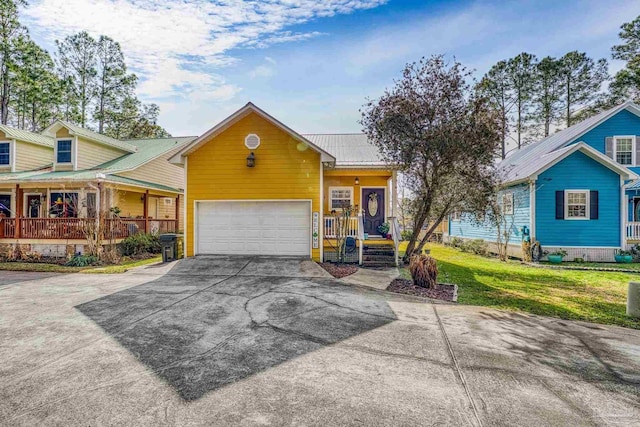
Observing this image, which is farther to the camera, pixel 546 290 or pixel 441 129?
pixel 441 129

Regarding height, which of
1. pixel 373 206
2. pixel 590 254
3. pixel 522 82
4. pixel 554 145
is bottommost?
pixel 590 254

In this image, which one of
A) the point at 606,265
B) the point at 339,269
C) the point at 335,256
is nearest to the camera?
the point at 339,269

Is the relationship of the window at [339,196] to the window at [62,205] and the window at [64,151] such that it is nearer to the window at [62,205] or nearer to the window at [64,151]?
the window at [62,205]

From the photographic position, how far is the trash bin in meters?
11.9

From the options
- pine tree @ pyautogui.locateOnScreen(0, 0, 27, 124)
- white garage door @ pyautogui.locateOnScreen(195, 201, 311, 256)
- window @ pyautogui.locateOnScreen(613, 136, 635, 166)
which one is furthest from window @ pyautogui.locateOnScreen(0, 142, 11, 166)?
window @ pyautogui.locateOnScreen(613, 136, 635, 166)

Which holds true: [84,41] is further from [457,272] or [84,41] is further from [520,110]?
[520,110]

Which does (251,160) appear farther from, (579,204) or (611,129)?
(611,129)

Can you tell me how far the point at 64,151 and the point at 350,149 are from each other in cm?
1403

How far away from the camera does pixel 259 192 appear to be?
11.6 m

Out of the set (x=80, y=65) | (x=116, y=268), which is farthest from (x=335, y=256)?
(x=80, y=65)

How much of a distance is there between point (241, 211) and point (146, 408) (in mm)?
9280

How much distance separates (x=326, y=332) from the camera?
16.3 feet

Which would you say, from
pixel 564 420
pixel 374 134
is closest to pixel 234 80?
pixel 374 134

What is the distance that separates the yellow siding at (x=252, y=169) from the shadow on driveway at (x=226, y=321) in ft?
11.2
